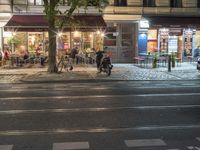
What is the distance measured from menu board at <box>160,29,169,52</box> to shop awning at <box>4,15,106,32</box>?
4800mm

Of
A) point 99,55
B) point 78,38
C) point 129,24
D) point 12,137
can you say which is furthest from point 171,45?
point 12,137

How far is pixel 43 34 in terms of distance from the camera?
2923 centimetres

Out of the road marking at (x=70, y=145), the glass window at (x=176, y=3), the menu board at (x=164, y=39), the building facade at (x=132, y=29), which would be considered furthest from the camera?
the glass window at (x=176, y=3)

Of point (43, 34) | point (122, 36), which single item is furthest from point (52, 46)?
point (122, 36)

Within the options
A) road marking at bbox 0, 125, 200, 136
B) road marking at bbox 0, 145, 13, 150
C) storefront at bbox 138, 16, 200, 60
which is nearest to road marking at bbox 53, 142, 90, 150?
road marking at bbox 0, 145, 13, 150

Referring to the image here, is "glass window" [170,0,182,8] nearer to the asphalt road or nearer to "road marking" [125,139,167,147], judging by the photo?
the asphalt road

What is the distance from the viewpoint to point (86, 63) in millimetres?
28172

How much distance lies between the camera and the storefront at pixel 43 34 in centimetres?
2727

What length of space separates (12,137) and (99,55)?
16.2 meters

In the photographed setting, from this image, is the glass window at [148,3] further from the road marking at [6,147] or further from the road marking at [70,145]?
the road marking at [6,147]

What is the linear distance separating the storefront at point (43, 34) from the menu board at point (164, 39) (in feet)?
14.5

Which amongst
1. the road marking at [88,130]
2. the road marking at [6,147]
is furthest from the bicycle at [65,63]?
the road marking at [6,147]

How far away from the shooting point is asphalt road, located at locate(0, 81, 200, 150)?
301 inches

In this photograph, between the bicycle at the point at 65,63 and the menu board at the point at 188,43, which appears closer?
the bicycle at the point at 65,63
